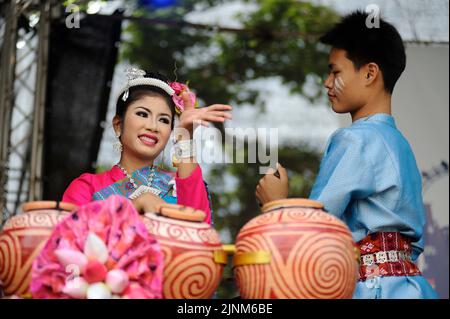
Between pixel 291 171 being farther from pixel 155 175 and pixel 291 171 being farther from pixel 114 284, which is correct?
pixel 114 284

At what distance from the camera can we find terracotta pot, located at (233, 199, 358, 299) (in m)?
A: 1.58

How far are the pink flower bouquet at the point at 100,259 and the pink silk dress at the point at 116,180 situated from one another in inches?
29.1

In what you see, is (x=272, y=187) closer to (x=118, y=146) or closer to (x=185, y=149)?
(x=185, y=149)

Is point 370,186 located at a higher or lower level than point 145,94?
lower

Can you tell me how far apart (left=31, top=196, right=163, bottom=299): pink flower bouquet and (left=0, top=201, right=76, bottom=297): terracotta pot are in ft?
0.22

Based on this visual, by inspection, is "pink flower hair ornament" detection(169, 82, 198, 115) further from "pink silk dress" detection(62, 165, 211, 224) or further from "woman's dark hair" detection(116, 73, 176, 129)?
"pink silk dress" detection(62, 165, 211, 224)

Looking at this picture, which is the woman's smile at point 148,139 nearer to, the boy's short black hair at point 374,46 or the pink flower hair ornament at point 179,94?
the pink flower hair ornament at point 179,94

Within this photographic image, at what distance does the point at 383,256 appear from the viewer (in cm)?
219

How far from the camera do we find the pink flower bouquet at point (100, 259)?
148cm

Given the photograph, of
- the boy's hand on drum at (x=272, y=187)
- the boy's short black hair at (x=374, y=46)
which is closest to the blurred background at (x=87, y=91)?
the boy's short black hair at (x=374, y=46)

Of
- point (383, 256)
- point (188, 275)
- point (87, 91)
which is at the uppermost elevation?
point (87, 91)

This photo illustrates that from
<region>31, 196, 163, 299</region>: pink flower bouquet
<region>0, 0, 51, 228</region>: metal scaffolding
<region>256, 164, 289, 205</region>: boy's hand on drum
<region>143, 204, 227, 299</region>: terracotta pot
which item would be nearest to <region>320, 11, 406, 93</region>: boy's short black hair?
<region>256, 164, 289, 205</region>: boy's hand on drum

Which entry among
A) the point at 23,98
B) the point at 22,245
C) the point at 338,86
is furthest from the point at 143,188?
the point at 23,98

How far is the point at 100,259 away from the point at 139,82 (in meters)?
1.36
